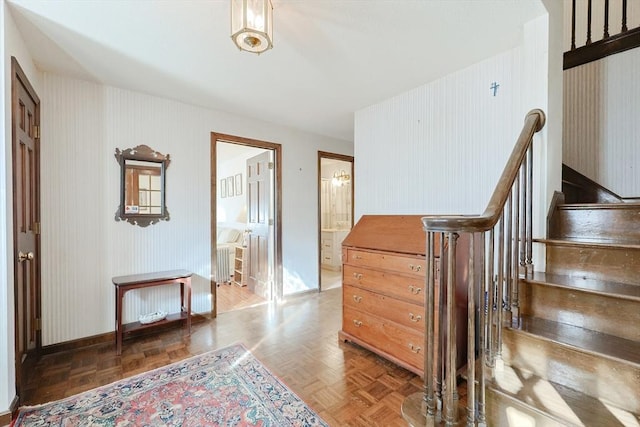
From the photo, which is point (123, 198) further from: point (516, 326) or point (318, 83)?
point (516, 326)

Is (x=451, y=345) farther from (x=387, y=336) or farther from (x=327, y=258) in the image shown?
(x=327, y=258)

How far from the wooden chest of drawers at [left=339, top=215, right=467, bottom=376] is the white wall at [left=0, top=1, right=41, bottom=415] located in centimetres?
231

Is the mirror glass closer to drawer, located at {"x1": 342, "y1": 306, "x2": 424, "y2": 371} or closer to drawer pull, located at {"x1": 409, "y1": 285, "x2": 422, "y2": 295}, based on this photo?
drawer, located at {"x1": 342, "y1": 306, "x2": 424, "y2": 371}

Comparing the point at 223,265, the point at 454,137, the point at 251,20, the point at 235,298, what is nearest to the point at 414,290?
the point at 454,137

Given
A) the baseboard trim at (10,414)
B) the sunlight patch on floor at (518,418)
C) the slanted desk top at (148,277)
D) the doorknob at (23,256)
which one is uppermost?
the doorknob at (23,256)

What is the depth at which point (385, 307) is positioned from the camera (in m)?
2.35

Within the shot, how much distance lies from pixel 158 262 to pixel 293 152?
226 cm

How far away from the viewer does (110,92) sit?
283 centimetres

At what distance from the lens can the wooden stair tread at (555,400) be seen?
103 centimetres

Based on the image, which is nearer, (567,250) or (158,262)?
(567,250)

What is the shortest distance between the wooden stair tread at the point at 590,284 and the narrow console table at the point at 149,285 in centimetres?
290

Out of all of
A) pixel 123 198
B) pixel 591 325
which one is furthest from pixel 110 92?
pixel 591 325

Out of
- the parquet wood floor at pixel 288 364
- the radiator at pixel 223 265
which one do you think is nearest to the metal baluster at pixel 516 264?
the parquet wood floor at pixel 288 364

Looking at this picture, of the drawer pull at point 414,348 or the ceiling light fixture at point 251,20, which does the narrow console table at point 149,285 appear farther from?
the ceiling light fixture at point 251,20
